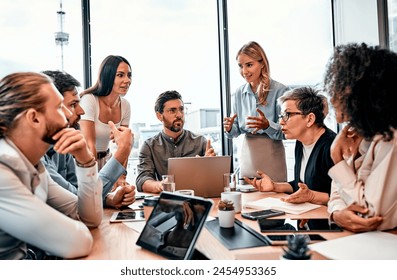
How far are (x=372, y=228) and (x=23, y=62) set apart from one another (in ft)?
9.62

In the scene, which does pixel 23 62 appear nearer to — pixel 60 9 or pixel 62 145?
pixel 60 9

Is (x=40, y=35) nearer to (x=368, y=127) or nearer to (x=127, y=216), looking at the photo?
(x=127, y=216)

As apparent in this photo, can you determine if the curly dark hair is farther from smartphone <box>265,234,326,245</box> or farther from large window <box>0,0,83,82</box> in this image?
large window <box>0,0,83,82</box>

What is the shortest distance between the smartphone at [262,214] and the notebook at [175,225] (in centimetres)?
41

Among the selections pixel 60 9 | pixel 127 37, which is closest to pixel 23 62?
pixel 60 9

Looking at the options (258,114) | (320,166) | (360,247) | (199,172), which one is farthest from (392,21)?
(360,247)

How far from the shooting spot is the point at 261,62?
257cm

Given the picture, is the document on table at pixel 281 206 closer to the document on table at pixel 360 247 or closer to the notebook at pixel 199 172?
the notebook at pixel 199 172

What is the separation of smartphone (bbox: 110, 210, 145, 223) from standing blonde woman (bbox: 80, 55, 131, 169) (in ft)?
3.33

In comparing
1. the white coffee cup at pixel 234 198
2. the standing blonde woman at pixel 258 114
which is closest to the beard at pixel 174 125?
the standing blonde woman at pixel 258 114

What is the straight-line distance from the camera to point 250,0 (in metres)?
3.44

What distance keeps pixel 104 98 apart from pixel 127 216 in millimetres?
1321

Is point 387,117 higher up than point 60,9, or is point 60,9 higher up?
point 60,9

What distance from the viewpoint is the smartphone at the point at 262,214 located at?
4.28ft
